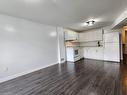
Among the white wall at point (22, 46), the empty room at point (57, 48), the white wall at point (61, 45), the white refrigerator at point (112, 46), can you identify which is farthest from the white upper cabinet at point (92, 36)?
the white wall at point (22, 46)

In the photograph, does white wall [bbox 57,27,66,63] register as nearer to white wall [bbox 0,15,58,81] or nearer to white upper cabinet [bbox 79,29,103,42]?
white wall [bbox 0,15,58,81]

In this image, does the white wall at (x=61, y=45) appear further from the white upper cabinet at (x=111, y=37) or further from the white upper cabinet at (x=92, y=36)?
the white upper cabinet at (x=111, y=37)

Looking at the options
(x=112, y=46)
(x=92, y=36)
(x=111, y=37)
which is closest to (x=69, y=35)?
(x=92, y=36)

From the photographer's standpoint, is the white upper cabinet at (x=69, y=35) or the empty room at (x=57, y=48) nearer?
the empty room at (x=57, y=48)

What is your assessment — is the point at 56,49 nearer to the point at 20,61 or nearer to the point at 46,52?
the point at 46,52

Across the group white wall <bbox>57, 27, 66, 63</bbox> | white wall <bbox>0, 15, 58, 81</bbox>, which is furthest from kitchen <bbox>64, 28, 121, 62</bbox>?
white wall <bbox>0, 15, 58, 81</bbox>

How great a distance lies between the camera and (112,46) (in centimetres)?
534

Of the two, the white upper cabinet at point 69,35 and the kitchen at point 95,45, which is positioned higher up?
the white upper cabinet at point 69,35

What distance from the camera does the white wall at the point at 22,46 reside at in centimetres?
317

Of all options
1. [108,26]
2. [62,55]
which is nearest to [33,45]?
[62,55]

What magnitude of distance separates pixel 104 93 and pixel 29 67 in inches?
124

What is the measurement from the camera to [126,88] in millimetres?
2336

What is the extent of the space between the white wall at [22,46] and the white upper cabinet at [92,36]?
9.19 ft

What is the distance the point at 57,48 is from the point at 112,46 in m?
3.38
